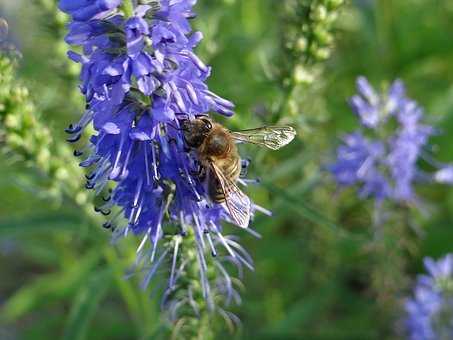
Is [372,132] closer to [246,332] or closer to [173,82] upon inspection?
[246,332]

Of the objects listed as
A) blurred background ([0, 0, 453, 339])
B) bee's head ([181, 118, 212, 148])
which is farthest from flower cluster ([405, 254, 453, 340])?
bee's head ([181, 118, 212, 148])

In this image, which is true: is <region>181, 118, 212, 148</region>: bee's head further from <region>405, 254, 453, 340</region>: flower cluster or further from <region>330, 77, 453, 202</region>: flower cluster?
<region>405, 254, 453, 340</region>: flower cluster

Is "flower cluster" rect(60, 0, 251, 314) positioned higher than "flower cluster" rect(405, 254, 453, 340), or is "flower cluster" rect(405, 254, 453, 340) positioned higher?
"flower cluster" rect(405, 254, 453, 340)

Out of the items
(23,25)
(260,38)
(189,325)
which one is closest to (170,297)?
(189,325)

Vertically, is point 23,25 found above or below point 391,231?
above

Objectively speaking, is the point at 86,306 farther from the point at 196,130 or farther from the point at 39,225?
the point at 196,130

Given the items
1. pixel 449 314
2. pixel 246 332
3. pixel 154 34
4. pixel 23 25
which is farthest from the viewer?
pixel 23 25
